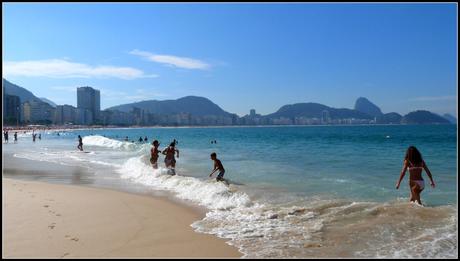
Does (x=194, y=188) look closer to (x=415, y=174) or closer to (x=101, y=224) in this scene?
(x=101, y=224)

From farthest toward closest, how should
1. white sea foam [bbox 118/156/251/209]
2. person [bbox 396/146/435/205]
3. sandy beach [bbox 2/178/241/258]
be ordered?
white sea foam [bbox 118/156/251/209]
person [bbox 396/146/435/205]
sandy beach [bbox 2/178/241/258]

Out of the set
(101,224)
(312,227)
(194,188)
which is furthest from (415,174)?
(101,224)

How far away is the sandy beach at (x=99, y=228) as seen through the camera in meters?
6.21

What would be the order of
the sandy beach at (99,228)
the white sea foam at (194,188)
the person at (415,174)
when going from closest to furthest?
the sandy beach at (99,228), the person at (415,174), the white sea foam at (194,188)

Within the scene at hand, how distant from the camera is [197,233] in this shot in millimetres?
7324

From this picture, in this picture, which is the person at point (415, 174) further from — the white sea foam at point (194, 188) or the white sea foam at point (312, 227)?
the white sea foam at point (194, 188)

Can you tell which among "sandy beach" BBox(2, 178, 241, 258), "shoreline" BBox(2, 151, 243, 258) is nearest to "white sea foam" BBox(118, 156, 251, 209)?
"shoreline" BBox(2, 151, 243, 258)

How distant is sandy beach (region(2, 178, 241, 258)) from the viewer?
A: 20.4 ft

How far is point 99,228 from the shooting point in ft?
24.9

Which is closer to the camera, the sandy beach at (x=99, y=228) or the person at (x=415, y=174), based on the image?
the sandy beach at (x=99, y=228)

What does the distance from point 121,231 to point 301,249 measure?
10.5 feet

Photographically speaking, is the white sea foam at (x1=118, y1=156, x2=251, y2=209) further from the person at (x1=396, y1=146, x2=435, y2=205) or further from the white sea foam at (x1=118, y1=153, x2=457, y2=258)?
the person at (x1=396, y1=146, x2=435, y2=205)

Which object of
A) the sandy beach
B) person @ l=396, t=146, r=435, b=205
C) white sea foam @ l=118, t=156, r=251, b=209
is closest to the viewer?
the sandy beach

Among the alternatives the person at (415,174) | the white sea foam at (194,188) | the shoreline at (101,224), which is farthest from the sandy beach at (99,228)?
the person at (415,174)
